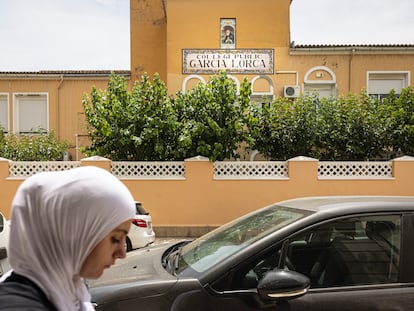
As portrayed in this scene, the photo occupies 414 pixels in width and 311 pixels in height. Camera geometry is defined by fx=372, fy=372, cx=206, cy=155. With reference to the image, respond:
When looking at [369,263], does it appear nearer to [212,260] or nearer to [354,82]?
[212,260]

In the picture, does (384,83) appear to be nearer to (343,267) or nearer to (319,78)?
(319,78)

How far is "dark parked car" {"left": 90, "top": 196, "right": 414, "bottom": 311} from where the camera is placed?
7.63 feet

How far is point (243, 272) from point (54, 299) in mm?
1581

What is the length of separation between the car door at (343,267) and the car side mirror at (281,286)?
57 mm

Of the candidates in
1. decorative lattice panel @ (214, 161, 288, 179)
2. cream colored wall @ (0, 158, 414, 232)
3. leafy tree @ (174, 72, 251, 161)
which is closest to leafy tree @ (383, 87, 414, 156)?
cream colored wall @ (0, 158, 414, 232)

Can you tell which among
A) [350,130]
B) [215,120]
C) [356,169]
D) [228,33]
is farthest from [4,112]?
[356,169]

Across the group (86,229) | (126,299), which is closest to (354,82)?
(126,299)

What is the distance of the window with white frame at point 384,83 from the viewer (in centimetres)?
1455

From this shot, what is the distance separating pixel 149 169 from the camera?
9.77 m

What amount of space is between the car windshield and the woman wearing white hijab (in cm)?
151

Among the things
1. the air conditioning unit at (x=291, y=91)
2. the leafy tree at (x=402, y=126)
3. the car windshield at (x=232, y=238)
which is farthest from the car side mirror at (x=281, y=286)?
the air conditioning unit at (x=291, y=91)

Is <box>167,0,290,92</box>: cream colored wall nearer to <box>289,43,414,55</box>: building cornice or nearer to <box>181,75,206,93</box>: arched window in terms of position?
<box>181,75,206,93</box>: arched window

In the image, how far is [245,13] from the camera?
14570 mm

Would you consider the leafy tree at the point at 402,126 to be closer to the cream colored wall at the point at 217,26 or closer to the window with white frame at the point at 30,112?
the cream colored wall at the point at 217,26
